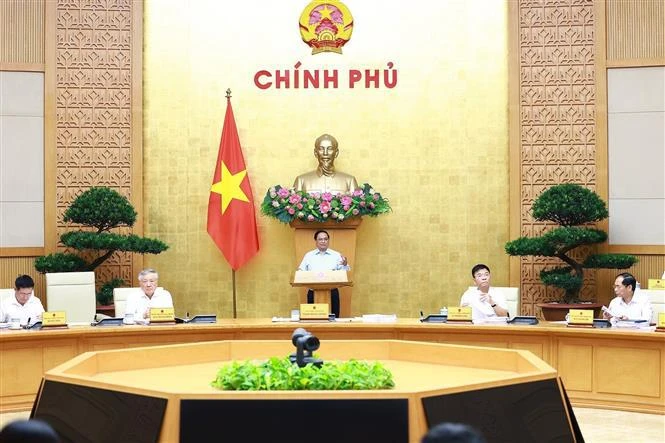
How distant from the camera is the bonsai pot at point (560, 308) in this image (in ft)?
28.9

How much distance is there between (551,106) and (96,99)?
4790 mm

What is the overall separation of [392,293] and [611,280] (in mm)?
2274

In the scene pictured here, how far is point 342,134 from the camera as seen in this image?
10.1m

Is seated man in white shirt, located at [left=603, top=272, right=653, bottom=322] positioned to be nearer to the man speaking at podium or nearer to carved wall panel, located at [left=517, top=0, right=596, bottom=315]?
carved wall panel, located at [left=517, top=0, right=596, bottom=315]

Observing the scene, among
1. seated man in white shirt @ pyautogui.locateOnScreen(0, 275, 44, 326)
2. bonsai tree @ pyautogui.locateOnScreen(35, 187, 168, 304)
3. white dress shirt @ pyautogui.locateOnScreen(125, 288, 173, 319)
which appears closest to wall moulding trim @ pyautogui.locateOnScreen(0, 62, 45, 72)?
bonsai tree @ pyautogui.locateOnScreen(35, 187, 168, 304)

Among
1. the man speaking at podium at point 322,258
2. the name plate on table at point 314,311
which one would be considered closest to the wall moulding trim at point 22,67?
the man speaking at podium at point 322,258

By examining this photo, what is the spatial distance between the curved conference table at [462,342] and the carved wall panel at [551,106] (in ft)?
8.88

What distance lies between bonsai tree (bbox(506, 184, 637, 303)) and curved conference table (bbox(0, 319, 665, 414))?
171 centimetres

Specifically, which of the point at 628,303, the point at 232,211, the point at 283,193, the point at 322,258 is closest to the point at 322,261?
the point at 322,258

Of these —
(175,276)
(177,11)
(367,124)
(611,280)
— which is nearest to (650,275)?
(611,280)

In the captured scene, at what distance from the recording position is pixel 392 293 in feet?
33.0

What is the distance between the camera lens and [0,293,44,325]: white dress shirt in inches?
294

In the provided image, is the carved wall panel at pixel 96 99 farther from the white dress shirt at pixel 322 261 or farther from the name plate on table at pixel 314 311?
the name plate on table at pixel 314 311

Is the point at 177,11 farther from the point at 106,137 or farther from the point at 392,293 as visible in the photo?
the point at 392,293
